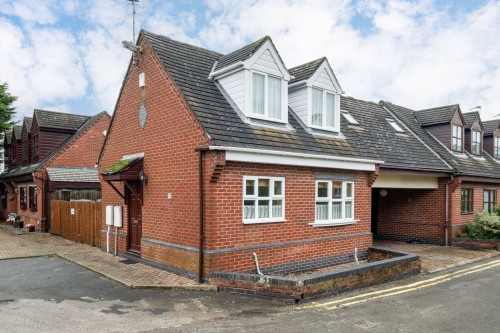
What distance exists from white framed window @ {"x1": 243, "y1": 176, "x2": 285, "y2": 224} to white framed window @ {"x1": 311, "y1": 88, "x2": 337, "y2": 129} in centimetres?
312

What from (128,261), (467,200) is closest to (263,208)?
(128,261)

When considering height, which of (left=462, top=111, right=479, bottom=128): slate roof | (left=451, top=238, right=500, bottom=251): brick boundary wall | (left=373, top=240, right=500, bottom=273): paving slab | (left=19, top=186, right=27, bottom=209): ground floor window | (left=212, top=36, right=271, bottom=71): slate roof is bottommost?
(left=373, top=240, right=500, bottom=273): paving slab

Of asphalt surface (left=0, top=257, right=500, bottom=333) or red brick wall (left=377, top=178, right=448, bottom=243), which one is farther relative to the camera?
red brick wall (left=377, top=178, right=448, bottom=243)

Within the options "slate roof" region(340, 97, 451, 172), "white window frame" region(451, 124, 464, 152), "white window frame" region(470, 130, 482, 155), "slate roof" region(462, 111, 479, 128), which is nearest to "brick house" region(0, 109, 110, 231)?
"slate roof" region(340, 97, 451, 172)

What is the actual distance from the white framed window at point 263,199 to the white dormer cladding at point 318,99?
9.57ft

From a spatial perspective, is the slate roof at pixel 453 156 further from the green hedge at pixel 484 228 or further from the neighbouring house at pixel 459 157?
the green hedge at pixel 484 228

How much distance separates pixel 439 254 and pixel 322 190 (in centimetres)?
608

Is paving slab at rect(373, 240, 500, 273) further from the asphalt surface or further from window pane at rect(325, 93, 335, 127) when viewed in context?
window pane at rect(325, 93, 335, 127)

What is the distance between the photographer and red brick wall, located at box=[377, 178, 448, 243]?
1694 cm

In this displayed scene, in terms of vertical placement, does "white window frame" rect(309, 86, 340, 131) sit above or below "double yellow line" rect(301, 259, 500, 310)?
above

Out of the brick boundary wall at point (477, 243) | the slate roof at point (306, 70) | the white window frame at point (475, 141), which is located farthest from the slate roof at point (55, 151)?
the white window frame at point (475, 141)

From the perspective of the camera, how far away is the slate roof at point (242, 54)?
11.0m

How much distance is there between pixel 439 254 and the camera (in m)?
14.5

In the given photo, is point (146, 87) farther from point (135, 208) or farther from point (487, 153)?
point (487, 153)
